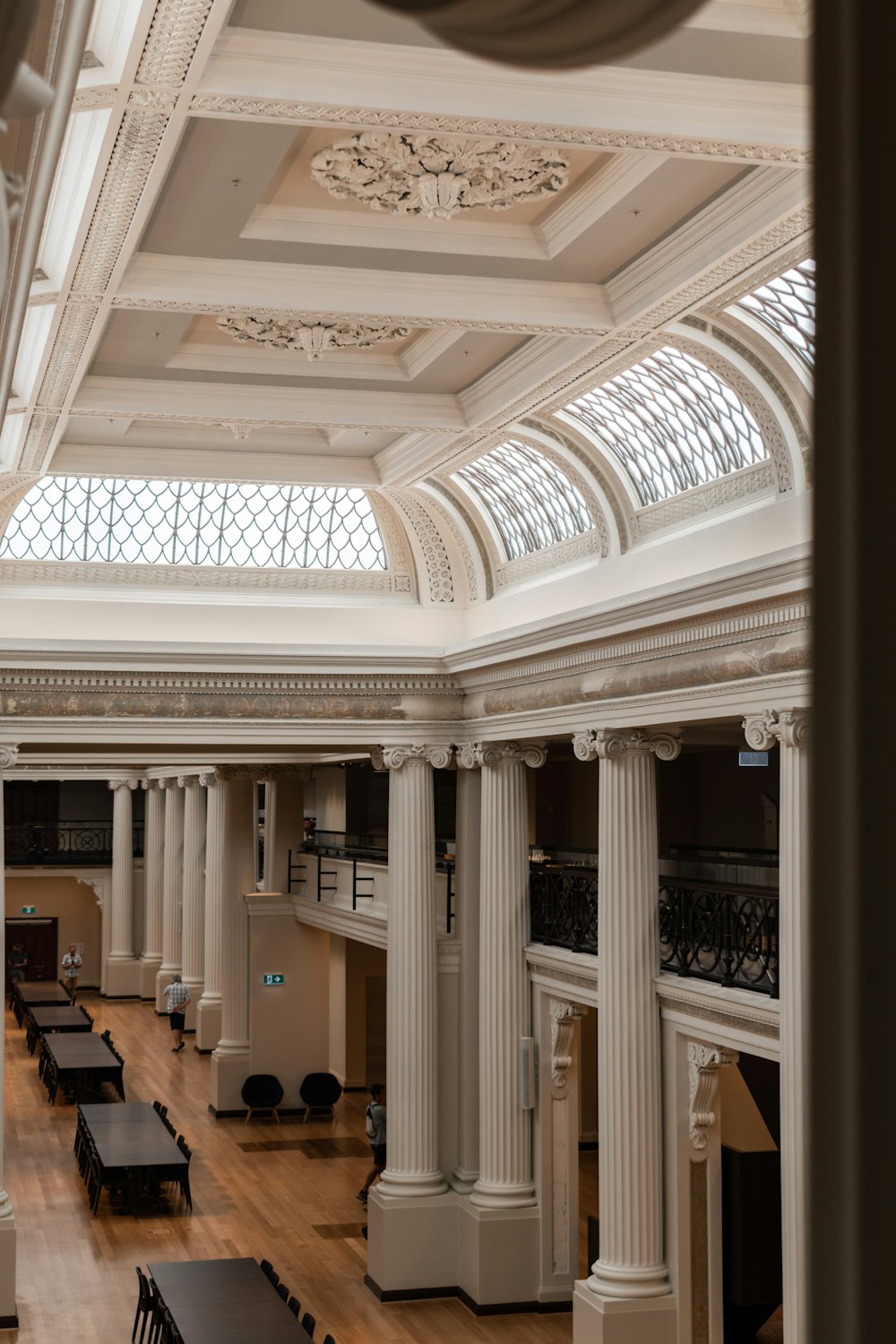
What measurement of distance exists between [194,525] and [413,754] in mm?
3083

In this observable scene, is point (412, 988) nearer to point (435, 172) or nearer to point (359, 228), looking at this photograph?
point (359, 228)

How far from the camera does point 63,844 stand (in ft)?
134

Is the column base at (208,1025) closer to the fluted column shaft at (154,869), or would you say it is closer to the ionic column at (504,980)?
the fluted column shaft at (154,869)

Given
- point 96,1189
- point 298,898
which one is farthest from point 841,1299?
point 298,898

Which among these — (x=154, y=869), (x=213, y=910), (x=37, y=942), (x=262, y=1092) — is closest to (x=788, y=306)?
(x=262, y=1092)

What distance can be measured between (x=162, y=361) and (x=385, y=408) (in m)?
1.60

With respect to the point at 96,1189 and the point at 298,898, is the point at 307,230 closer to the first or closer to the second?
the point at 96,1189

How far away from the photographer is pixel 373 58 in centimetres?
511

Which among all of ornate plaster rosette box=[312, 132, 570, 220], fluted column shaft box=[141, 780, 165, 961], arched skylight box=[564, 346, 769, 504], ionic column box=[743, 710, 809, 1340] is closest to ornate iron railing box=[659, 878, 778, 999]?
ionic column box=[743, 710, 809, 1340]

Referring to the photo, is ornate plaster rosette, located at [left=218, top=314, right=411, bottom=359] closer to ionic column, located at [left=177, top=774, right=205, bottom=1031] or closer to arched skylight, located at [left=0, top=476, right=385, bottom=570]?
arched skylight, located at [left=0, top=476, right=385, bottom=570]

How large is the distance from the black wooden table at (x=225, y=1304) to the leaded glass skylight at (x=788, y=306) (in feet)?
23.5

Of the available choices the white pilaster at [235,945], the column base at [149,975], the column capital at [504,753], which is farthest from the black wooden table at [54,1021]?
the column capital at [504,753]

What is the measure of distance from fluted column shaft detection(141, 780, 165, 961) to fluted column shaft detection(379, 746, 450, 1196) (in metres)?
21.2

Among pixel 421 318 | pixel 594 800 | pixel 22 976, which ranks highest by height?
pixel 421 318
